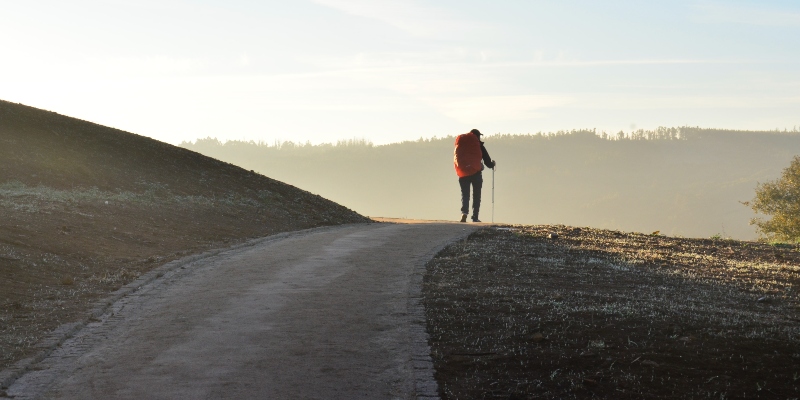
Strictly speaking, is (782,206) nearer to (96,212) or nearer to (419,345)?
(96,212)

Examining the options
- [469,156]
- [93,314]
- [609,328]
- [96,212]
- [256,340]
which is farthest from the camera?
[469,156]

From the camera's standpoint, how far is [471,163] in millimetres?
28078

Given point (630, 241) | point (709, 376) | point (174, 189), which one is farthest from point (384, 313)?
point (174, 189)

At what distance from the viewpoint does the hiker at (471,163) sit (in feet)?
92.0

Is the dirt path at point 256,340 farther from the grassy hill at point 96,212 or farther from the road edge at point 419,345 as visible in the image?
the grassy hill at point 96,212

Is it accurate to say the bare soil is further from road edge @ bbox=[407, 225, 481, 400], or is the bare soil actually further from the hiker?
the hiker

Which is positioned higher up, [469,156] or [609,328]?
[469,156]

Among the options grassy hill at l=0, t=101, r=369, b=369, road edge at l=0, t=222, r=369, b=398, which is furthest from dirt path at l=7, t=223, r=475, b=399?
grassy hill at l=0, t=101, r=369, b=369

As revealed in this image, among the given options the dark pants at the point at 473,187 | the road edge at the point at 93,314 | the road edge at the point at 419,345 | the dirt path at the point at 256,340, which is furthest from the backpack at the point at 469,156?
the road edge at the point at 419,345

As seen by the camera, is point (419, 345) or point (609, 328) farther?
point (609, 328)

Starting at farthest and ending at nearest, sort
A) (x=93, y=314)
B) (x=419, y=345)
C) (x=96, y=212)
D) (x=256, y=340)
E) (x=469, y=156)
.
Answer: (x=469, y=156) → (x=96, y=212) → (x=93, y=314) → (x=256, y=340) → (x=419, y=345)

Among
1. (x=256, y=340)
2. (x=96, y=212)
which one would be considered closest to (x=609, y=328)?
(x=256, y=340)

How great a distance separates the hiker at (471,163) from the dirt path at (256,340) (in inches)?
593

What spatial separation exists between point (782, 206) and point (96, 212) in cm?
5003
